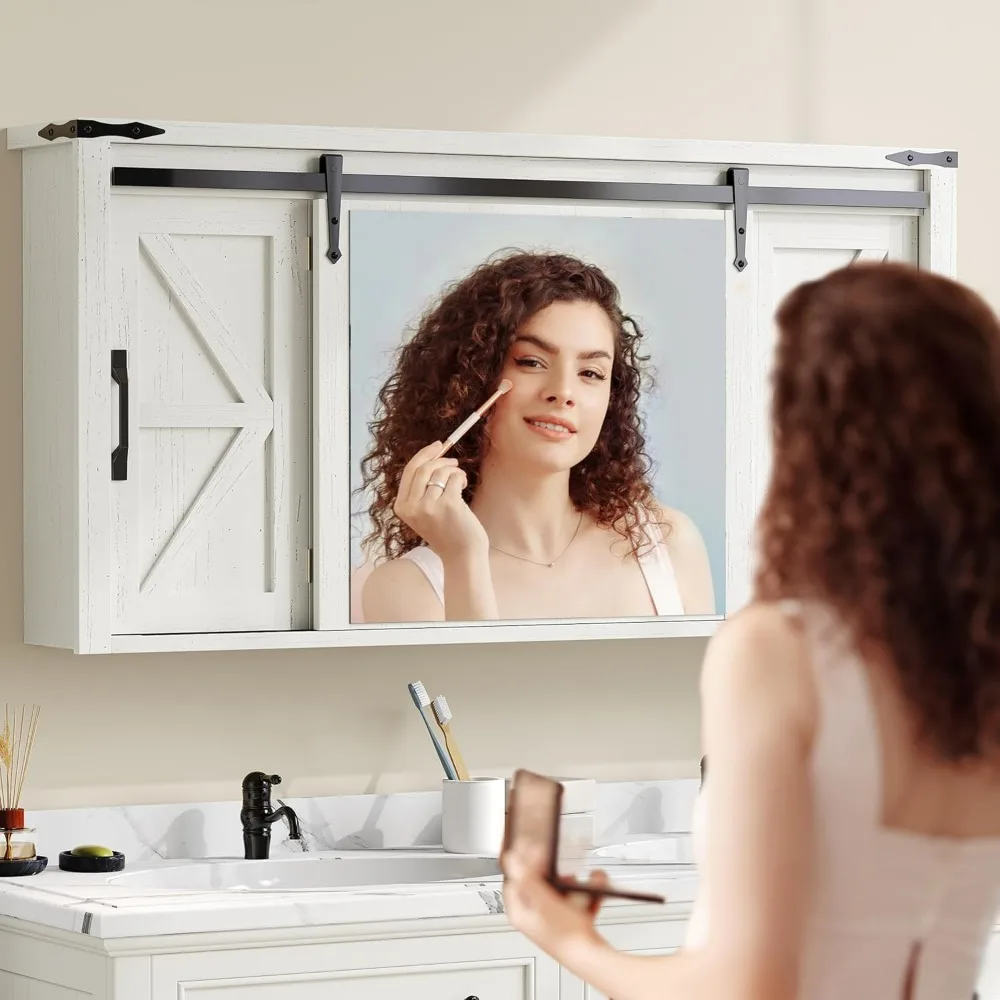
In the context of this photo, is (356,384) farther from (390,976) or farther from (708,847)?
(708,847)

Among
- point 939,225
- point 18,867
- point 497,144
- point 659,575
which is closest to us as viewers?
point 18,867

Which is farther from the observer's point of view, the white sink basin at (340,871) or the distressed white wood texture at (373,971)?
the white sink basin at (340,871)

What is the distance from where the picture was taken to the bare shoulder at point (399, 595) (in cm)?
269

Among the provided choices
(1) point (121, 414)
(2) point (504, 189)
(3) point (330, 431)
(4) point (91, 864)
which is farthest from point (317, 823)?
(2) point (504, 189)

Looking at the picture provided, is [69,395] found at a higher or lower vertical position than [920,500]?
higher

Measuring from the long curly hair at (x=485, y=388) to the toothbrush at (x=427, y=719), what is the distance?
0.80 feet

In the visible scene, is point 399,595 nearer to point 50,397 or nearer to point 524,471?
point 524,471

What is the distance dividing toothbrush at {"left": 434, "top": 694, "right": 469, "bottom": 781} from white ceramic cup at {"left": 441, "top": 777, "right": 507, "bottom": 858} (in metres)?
0.02

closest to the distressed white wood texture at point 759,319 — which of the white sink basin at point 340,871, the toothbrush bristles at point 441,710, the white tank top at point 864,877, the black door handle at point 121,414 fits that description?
the toothbrush bristles at point 441,710

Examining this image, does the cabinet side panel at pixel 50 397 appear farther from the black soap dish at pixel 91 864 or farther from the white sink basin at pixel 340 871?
the white sink basin at pixel 340 871

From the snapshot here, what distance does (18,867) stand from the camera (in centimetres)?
252

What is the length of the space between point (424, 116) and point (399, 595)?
2.72 ft

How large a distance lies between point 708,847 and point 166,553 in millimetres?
1720

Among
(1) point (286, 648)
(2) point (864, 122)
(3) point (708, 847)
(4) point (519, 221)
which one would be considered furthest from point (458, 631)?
(3) point (708, 847)
